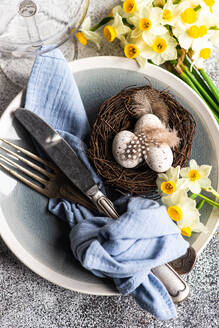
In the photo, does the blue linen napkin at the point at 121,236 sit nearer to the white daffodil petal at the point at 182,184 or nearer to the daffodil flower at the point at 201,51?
the white daffodil petal at the point at 182,184

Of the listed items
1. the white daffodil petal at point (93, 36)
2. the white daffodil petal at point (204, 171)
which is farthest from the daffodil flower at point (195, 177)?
the white daffodil petal at point (93, 36)

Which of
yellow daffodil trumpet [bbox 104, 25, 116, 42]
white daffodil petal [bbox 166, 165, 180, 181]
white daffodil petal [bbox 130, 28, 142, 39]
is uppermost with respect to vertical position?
white daffodil petal [bbox 130, 28, 142, 39]

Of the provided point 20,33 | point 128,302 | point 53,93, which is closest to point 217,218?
point 128,302

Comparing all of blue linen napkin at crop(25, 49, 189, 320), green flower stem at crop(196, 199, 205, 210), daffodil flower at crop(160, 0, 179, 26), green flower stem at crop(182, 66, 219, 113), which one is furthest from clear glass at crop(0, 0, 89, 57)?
green flower stem at crop(196, 199, 205, 210)

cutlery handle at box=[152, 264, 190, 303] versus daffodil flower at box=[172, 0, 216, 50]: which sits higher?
daffodil flower at box=[172, 0, 216, 50]

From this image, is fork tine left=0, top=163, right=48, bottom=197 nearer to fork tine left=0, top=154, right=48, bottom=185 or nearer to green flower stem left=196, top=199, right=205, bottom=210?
fork tine left=0, top=154, right=48, bottom=185
